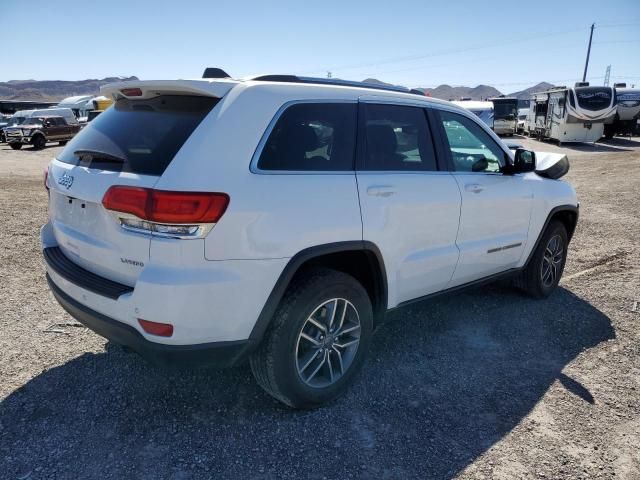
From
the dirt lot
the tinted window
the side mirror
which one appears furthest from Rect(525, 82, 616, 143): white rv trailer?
the tinted window

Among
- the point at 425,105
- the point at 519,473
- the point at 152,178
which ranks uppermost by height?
the point at 425,105

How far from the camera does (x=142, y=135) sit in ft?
8.57

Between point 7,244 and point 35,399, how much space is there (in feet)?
12.7

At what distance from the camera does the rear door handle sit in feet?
9.71

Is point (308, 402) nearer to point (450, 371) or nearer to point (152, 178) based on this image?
point (450, 371)

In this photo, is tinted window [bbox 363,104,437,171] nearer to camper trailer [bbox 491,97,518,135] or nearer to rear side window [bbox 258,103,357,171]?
rear side window [bbox 258,103,357,171]

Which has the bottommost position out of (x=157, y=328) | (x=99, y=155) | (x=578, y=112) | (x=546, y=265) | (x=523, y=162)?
(x=546, y=265)

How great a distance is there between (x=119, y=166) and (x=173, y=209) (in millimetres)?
517

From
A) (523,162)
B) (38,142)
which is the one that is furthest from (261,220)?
(38,142)

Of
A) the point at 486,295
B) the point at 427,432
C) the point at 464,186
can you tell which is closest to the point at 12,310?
the point at 427,432

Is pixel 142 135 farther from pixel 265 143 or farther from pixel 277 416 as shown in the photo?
pixel 277 416

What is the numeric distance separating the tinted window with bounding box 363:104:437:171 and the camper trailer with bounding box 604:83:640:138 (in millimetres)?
24960

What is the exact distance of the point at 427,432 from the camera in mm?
2842

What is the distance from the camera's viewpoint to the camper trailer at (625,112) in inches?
1001
